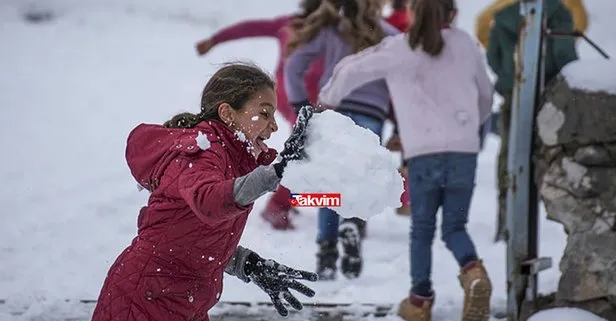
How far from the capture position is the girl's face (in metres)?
2.51

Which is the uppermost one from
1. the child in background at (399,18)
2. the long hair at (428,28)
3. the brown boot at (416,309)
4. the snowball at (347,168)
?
the child in background at (399,18)

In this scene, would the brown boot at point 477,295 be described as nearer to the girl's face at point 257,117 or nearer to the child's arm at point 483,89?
the child's arm at point 483,89

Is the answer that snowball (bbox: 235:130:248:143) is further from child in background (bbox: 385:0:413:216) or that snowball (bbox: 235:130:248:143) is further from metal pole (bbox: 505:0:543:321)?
child in background (bbox: 385:0:413:216)

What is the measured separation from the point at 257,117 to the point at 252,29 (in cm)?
327

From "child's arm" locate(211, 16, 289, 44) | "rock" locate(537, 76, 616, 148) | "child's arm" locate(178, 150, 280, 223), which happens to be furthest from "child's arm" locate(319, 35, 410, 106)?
"child's arm" locate(178, 150, 280, 223)

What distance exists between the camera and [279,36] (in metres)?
5.53

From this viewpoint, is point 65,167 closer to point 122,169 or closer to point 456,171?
point 122,169

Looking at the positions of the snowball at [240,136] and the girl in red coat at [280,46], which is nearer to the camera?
the snowball at [240,136]

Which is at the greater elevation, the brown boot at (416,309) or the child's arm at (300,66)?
the child's arm at (300,66)

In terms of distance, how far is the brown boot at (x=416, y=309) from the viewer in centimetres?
412

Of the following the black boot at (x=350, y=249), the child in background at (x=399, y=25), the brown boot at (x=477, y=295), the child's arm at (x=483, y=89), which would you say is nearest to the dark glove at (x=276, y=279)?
the brown boot at (x=477, y=295)

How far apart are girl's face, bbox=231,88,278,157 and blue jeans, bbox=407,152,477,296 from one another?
1.71m

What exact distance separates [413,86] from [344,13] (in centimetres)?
97

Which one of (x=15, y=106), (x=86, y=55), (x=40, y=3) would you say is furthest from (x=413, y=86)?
(x=40, y=3)
